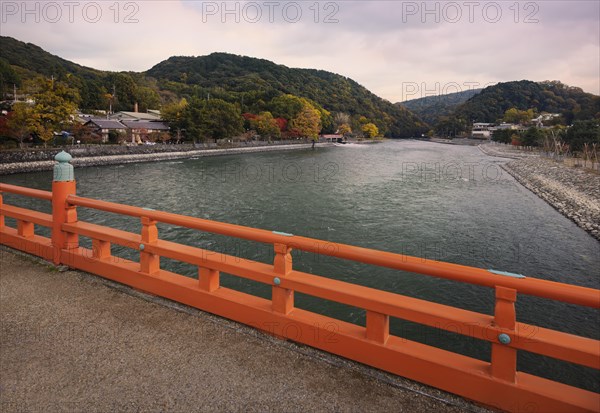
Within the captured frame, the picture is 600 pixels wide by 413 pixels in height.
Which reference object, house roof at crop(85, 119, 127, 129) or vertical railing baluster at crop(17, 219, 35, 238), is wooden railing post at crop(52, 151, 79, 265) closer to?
vertical railing baluster at crop(17, 219, 35, 238)

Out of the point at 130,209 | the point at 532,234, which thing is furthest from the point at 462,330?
the point at 532,234

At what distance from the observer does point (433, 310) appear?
233cm

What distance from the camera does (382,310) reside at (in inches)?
95.2

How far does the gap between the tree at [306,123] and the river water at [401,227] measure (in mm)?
55750

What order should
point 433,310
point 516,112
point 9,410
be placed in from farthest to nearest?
point 516,112, point 433,310, point 9,410

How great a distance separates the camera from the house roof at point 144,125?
53037mm

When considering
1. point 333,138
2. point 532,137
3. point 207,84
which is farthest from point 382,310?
point 207,84

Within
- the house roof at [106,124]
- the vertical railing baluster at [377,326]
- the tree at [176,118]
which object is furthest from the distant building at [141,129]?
the vertical railing baluster at [377,326]

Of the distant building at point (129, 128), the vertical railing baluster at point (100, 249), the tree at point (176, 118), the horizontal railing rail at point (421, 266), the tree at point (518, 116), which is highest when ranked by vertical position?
the tree at point (518, 116)

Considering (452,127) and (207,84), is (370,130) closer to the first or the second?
(452,127)

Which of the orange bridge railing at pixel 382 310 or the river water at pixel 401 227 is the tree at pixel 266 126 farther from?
the orange bridge railing at pixel 382 310

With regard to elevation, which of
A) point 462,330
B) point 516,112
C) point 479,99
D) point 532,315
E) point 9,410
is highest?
point 479,99

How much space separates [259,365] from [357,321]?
4.87m

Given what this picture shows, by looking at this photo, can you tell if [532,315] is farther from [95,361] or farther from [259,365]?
[95,361]
